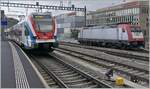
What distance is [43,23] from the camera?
23281 mm

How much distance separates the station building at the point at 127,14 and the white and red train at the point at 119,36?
79.9 feet

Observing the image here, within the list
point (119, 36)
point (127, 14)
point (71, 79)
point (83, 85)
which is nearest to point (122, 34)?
point (119, 36)

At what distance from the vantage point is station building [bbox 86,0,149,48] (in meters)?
75.1

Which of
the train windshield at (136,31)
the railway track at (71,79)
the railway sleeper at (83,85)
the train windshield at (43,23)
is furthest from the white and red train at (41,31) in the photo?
the train windshield at (136,31)

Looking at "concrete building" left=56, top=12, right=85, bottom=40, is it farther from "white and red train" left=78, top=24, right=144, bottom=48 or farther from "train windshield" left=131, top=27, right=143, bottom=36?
"train windshield" left=131, top=27, right=143, bottom=36

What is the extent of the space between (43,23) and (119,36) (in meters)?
13.2

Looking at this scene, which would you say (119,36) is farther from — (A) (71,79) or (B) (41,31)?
(A) (71,79)

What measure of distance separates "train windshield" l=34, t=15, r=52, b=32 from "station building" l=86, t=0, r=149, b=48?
139ft

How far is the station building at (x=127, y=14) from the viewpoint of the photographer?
75.1 m

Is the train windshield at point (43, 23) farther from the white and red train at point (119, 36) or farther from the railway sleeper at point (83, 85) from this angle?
the white and red train at point (119, 36)

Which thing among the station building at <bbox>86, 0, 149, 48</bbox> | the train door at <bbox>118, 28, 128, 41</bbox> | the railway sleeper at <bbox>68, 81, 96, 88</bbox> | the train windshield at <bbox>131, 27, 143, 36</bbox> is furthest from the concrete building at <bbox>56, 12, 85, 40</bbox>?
the railway sleeper at <bbox>68, 81, 96, 88</bbox>

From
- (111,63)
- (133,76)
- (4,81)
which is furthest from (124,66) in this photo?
(4,81)

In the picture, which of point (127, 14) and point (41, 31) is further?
point (127, 14)

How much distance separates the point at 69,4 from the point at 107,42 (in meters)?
25.7
